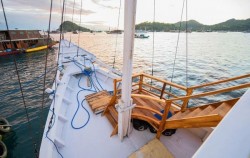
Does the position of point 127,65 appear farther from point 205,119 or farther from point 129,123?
point 205,119

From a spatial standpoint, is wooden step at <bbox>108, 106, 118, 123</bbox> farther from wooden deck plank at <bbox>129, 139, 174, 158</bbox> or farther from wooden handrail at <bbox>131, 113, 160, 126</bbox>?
wooden deck plank at <bbox>129, 139, 174, 158</bbox>

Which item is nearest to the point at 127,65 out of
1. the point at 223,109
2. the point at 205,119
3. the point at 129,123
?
the point at 129,123

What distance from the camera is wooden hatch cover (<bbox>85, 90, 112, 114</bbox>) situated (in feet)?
15.4

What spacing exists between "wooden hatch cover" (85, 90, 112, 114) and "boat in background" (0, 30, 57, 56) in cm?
2963

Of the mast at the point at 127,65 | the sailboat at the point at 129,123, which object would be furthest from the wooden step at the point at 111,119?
the mast at the point at 127,65

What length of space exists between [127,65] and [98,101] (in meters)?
2.78

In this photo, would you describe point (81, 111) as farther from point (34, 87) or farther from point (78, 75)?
point (34, 87)

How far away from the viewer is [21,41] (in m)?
31.2

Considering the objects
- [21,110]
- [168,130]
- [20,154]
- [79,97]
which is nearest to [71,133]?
[79,97]

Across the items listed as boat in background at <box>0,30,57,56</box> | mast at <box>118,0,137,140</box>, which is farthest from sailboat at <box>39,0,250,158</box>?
boat in background at <box>0,30,57,56</box>

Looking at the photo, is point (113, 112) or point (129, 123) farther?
point (113, 112)

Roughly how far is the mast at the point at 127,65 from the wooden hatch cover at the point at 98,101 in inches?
54.4

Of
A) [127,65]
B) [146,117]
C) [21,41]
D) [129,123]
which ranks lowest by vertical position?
[129,123]

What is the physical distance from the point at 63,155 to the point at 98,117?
148 cm
